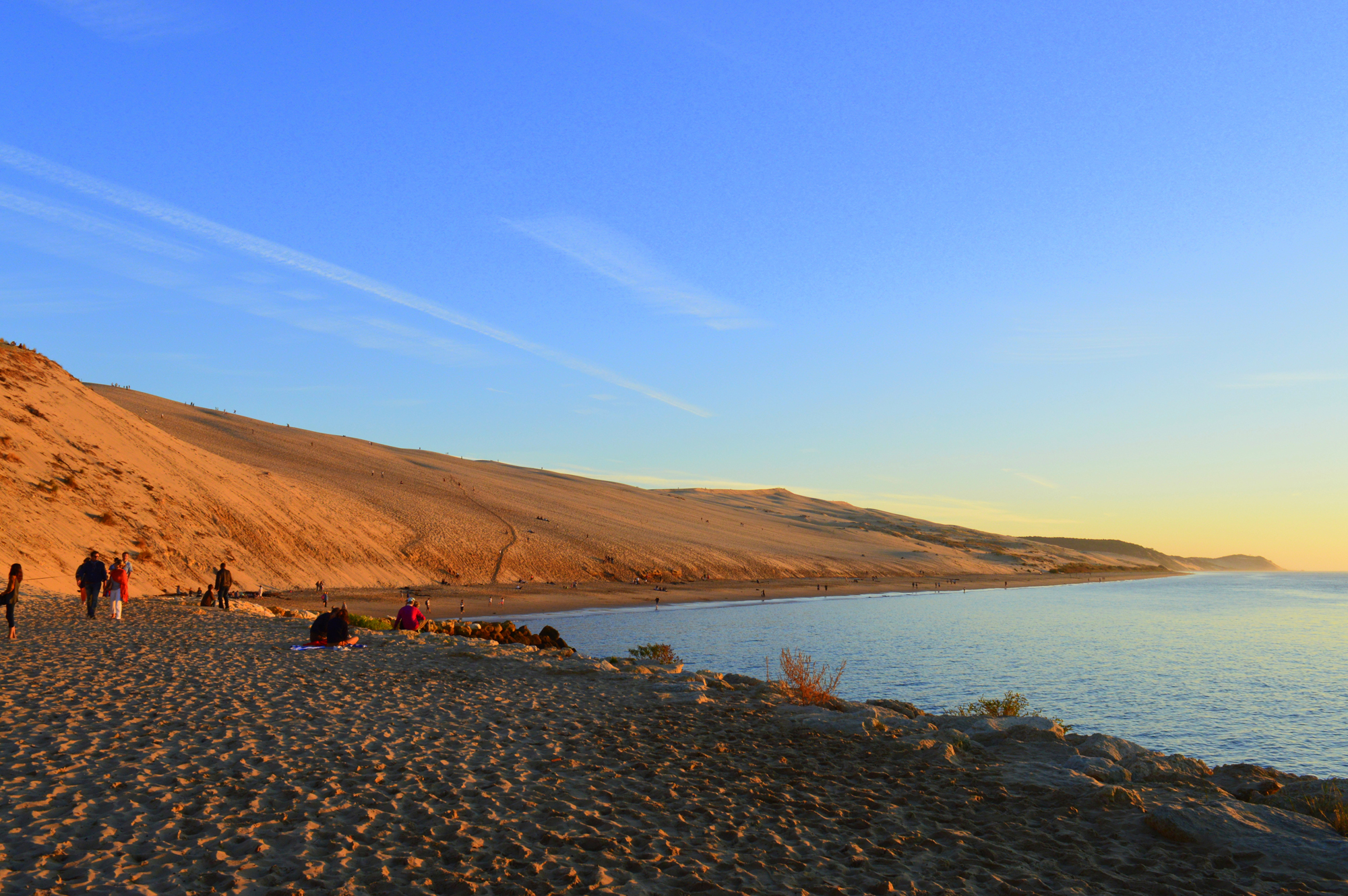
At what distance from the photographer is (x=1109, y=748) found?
38.0 ft

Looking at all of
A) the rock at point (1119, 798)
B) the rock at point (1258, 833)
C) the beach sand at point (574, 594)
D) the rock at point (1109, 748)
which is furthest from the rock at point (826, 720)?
the beach sand at point (574, 594)

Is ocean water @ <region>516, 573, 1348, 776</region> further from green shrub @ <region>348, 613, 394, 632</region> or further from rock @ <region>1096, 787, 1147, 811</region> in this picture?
rock @ <region>1096, 787, 1147, 811</region>

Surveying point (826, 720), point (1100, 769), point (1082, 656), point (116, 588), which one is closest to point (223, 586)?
point (116, 588)

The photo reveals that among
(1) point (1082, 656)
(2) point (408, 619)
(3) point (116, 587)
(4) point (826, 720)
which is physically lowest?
(1) point (1082, 656)

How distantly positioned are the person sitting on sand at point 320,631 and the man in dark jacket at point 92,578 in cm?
718

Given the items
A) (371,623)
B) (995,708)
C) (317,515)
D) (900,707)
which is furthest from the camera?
(317,515)

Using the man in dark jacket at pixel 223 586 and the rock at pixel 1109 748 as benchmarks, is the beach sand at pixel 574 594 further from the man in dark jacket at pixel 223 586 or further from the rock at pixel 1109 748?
the rock at pixel 1109 748

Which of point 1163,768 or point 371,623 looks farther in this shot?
point 371,623

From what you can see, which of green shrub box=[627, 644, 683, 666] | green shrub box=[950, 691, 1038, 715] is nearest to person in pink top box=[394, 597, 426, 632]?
green shrub box=[627, 644, 683, 666]

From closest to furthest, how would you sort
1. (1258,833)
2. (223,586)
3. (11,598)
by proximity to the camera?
(1258,833) < (11,598) < (223,586)

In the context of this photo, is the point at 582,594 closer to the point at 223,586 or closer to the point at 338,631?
the point at 223,586

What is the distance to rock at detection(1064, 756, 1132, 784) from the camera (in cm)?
992

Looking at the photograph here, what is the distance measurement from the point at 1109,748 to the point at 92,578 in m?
24.6

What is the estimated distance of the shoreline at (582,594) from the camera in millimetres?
42406
